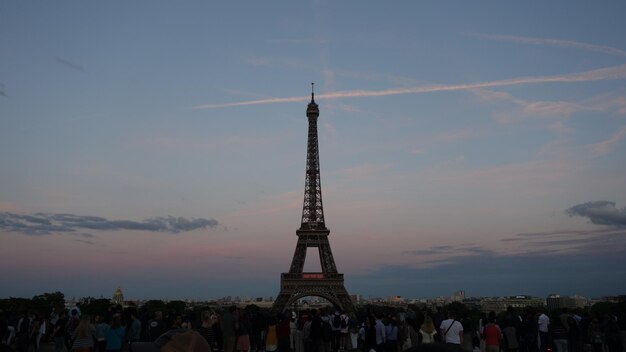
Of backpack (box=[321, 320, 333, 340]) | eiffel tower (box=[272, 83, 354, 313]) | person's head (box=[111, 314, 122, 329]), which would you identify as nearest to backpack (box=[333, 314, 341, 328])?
backpack (box=[321, 320, 333, 340])

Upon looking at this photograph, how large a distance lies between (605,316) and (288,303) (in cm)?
6147

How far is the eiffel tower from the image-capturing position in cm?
7856

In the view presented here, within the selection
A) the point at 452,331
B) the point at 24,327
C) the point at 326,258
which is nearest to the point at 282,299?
the point at 326,258

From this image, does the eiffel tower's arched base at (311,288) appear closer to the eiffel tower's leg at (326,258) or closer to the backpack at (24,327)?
the eiffel tower's leg at (326,258)

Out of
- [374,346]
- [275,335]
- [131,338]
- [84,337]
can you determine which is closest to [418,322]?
[374,346]

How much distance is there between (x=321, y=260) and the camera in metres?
81.0

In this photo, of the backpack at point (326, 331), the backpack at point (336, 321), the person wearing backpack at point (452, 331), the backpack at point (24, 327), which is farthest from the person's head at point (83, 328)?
the backpack at point (336, 321)

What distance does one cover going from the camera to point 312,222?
8138 centimetres

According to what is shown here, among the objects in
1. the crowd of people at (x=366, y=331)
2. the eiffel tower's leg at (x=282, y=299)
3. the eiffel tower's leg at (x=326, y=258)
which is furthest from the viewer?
the eiffel tower's leg at (x=326, y=258)

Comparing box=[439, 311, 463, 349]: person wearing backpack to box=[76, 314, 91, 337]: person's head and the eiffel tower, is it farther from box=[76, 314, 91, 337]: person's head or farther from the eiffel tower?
the eiffel tower

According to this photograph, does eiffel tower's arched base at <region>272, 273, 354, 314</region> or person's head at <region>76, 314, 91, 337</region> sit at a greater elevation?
eiffel tower's arched base at <region>272, 273, 354, 314</region>

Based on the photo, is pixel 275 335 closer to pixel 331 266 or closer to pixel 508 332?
pixel 508 332

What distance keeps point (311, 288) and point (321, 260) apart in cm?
427

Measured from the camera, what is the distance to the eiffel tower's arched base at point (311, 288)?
257 ft
